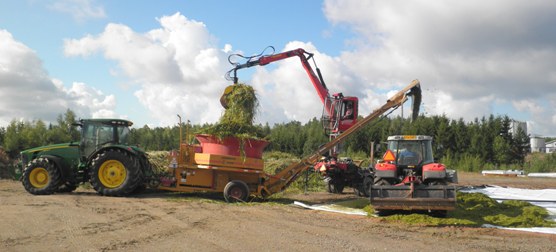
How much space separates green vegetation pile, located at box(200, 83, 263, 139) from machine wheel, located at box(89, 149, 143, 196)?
2.12 m

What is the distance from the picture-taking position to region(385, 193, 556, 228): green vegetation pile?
847 cm

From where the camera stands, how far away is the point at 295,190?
50.6 feet

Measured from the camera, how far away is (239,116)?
11.6 meters

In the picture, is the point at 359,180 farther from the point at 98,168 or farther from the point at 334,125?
the point at 98,168

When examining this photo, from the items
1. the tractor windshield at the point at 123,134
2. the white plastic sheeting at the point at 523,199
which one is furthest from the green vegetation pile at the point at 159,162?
the white plastic sheeting at the point at 523,199

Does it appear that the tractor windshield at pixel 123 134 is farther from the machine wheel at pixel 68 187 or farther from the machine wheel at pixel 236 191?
the machine wheel at pixel 236 191

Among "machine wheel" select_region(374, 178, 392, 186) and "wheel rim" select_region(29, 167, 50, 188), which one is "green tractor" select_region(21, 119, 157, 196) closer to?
"wheel rim" select_region(29, 167, 50, 188)

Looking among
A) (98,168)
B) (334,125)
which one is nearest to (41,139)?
(98,168)

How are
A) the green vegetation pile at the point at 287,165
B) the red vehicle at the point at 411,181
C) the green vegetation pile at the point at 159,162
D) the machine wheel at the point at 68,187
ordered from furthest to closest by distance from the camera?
the green vegetation pile at the point at 287,165 < the green vegetation pile at the point at 159,162 < the machine wheel at the point at 68,187 < the red vehicle at the point at 411,181

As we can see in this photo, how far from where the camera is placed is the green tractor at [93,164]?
11.7m

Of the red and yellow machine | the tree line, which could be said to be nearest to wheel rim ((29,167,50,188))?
the red and yellow machine

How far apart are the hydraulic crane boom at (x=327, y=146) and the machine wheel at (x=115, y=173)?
130 inches

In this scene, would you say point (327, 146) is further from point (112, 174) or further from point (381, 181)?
point (112, 174)

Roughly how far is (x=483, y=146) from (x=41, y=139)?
32.4 m
